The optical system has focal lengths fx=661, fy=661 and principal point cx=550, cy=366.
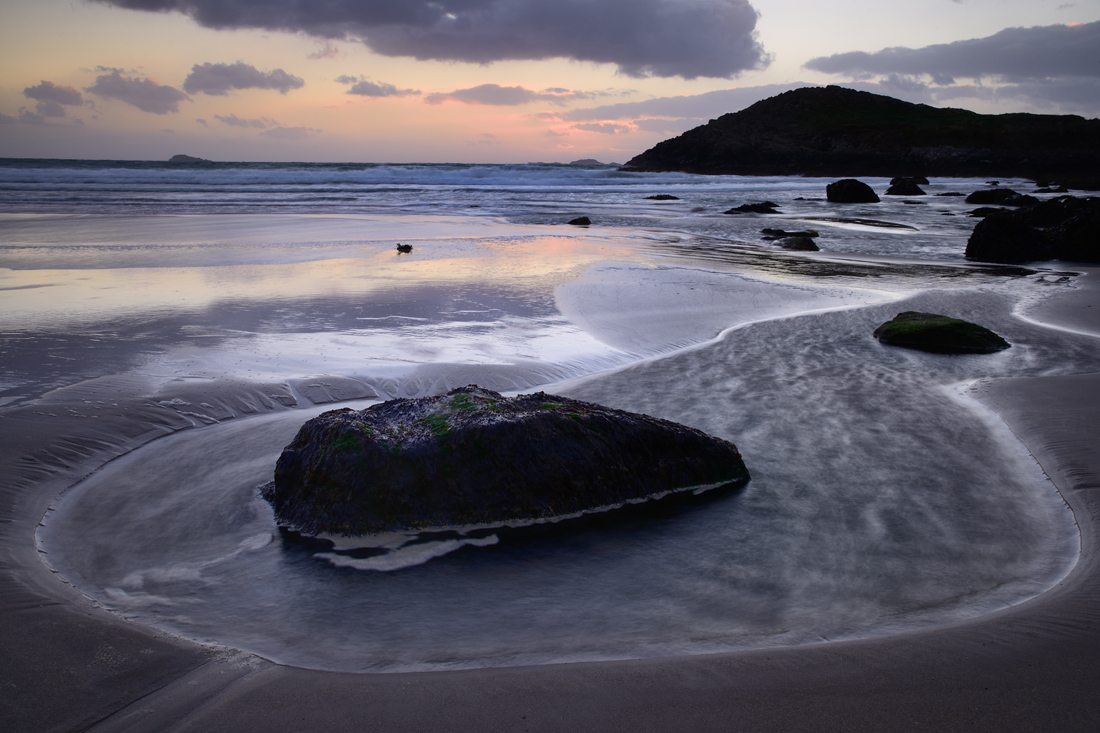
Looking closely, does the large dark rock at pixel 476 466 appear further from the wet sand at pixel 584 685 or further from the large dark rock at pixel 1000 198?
the large dark rock at pixel 1000 198

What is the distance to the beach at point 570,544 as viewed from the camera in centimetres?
186

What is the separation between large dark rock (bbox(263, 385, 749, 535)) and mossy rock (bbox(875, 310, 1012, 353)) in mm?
3416

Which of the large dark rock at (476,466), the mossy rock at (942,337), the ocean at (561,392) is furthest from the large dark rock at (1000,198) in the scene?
the large dark rock at (476,466)

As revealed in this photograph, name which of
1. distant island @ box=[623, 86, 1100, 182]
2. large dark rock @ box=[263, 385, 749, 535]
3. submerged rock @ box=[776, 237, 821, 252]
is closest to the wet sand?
large dark rock @ box=[263, 385, 749, 535]

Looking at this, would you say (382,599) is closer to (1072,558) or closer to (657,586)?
(657,586)

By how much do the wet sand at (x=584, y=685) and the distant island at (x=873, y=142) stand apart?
60.2 metres

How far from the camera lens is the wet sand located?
1.74m

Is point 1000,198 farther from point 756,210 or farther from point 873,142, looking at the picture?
point 873,142

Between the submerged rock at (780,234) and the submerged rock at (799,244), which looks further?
the submerged rock at (780,234)

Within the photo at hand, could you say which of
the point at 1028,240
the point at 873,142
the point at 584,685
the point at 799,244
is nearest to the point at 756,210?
the point at 799,244

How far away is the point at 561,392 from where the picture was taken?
4688mm

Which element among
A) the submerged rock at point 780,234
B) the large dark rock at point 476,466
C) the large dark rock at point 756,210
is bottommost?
the large dark rock at point 476,466

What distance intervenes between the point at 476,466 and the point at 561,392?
1.77m

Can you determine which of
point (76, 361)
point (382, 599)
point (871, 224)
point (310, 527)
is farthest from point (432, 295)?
point (871, 224)
